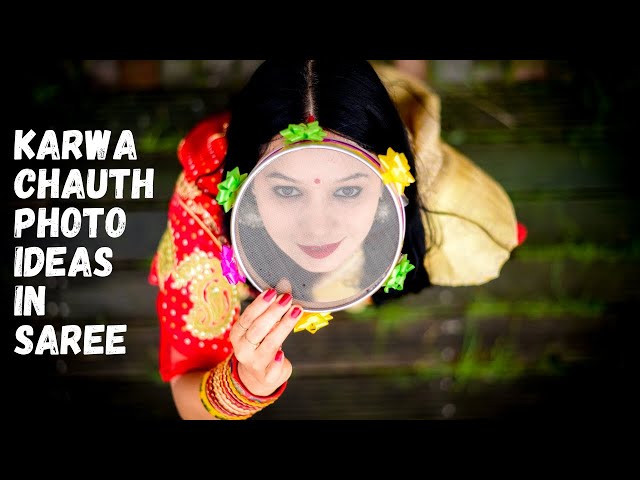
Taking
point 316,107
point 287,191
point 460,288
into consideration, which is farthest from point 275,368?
point 460,288

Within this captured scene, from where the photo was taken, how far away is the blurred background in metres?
1.37

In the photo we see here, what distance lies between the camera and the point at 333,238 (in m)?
0.97

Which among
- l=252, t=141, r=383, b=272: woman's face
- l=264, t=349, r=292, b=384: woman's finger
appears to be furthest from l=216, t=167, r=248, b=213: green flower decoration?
l=264, t=349, r=292, b=384: woman's finger

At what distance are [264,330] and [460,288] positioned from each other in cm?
61

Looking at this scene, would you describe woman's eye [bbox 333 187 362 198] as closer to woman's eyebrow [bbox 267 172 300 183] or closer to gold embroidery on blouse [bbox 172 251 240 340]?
woman's eyebrow [bbox 267 172 300 183]

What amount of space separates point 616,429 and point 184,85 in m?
1.22

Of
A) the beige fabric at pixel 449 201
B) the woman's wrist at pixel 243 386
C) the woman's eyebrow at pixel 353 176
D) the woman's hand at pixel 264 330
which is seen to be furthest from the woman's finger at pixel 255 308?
the beige fabric at pixel 449 201

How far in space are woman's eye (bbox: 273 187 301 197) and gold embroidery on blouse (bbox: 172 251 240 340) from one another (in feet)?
0.74

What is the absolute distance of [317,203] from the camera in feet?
3.09

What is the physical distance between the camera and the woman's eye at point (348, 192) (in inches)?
36.9

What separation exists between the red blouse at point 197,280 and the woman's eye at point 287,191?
0.19m

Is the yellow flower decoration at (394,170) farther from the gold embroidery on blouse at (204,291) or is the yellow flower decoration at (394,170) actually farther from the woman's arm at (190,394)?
the woman's arm at (190,394)
